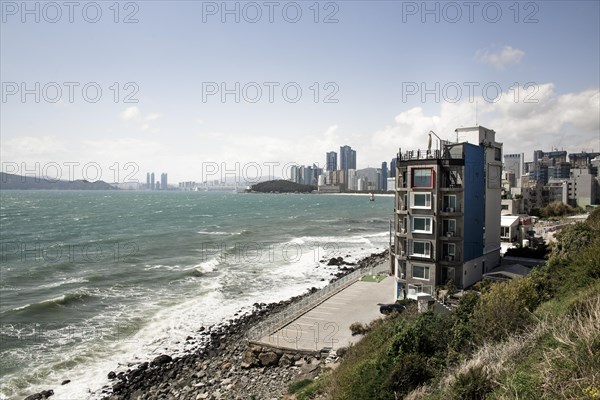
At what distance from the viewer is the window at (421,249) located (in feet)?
96.5

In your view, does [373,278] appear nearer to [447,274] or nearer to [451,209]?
[447,274]

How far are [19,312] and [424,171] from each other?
3749 cm

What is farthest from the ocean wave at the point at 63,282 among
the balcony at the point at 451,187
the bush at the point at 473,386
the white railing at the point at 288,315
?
the bush at the point at 473,386

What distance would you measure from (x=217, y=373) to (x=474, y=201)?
22.6 meters

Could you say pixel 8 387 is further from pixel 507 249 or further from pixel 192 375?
pixel 507 249

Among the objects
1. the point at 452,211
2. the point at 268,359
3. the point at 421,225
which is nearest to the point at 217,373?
the point at 268,359

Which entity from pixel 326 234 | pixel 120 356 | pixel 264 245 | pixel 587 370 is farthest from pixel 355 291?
pixel 326 234

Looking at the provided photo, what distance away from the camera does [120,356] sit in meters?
28.4

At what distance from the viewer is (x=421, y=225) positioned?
29.5m

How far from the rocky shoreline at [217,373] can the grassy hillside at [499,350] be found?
160 inches

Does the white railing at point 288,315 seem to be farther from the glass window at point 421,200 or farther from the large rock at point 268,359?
→ the glass window at point 421,200

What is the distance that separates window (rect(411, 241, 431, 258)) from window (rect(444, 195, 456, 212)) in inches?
116

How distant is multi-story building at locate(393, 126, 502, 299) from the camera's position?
29.1 meters

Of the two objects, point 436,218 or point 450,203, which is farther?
point 450,203
